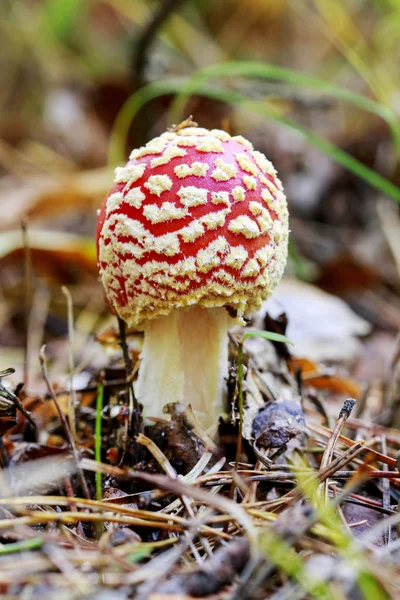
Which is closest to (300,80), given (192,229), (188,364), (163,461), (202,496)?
(192,229)

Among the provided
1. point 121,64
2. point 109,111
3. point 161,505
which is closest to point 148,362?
point 161,505

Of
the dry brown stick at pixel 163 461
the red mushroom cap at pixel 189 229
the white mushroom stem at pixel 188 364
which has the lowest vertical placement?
the dry brown stick at pixel 163 461

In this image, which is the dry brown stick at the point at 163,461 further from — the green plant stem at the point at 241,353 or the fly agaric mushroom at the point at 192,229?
the fly agaric mushroom at the point at 192,229

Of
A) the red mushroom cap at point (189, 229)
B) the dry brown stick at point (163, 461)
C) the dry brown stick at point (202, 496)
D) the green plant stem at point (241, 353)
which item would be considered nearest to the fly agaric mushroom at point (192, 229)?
the red mushroom cap at point (189, 229)

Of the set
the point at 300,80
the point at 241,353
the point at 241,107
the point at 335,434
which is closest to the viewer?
the point at 241,353

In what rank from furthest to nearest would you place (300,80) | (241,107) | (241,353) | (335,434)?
1. (241,107)
2. (300,80)
3. (335,434)
4. (241,353)

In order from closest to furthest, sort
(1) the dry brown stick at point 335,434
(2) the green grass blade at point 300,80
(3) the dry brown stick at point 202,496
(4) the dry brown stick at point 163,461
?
(3) the dry brown stick at point 202,496, (4) the dry brown stick at point 163,461, (1) the dry brown stick at point 335,434, (2) the green grass blade at point 300,80

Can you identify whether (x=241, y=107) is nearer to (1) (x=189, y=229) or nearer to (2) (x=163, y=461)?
(1) (x=189, y=229)

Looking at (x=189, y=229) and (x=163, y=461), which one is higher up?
(x=189, y=229)
